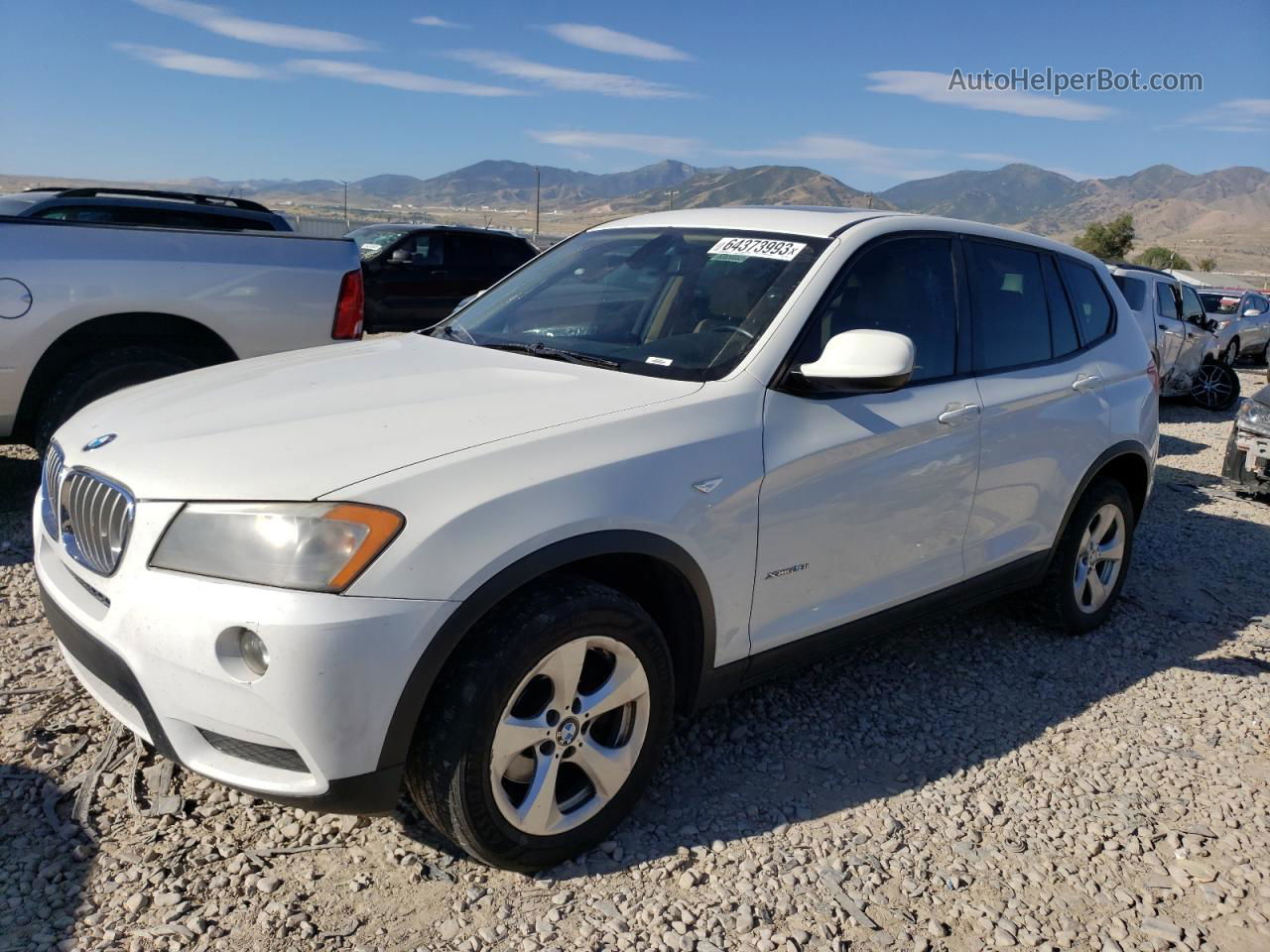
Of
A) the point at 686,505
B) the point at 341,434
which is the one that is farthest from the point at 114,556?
the point at 686,505

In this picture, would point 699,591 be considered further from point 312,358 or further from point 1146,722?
point 1146,722

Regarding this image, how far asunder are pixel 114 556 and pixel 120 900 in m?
0.85

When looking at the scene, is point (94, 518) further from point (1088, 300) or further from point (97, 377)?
point (1088, 300)

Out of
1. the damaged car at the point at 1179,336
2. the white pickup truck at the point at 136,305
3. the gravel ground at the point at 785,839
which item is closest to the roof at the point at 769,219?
the gravel ground at the point at 785,839

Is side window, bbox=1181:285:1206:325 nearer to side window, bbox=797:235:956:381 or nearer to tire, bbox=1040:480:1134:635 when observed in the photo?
tire, bbox=1040:480:1134:635

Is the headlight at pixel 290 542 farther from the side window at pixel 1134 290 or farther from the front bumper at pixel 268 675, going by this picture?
the side window at pixel 1134 290

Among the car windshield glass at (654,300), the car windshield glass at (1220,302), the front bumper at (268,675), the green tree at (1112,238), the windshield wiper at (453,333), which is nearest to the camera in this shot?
the front bumper at (268,675)

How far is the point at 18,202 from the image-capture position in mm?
7758

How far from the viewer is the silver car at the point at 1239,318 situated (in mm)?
17125

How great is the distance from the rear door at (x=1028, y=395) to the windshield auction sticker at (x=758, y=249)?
2.92 feet

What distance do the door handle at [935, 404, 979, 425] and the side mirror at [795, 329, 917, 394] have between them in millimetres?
509

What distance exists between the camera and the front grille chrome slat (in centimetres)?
247

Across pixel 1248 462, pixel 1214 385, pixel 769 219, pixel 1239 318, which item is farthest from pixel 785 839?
pixel 1239 318

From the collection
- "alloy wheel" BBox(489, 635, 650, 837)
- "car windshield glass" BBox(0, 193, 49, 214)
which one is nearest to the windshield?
"car windshield glass" BBox(0, 193, 49, 214)
